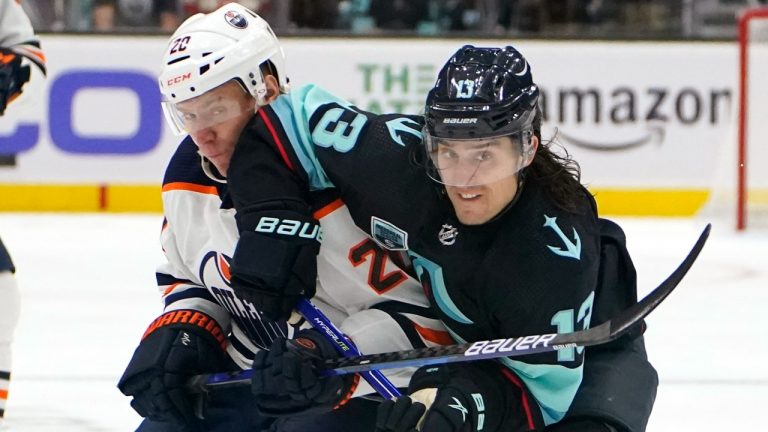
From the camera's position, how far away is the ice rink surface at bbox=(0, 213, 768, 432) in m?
3.00

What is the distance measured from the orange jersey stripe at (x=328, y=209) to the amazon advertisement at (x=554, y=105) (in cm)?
383

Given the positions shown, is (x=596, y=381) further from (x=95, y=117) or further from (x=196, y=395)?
(x=95, y=117)

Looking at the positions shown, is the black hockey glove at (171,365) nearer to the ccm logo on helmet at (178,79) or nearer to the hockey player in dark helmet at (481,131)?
the ccm logo on helmet at (178,79)

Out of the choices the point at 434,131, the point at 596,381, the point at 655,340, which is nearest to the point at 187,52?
the point at 434,131

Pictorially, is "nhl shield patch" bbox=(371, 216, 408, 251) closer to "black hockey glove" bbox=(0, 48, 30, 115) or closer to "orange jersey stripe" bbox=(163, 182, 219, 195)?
"orange jersey stripe" bbox=(163, 182, 219, 195)

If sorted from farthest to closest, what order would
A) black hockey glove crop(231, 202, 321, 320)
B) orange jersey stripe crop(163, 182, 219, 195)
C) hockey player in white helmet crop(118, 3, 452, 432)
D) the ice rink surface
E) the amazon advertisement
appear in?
the amazon advertisement
the ice rink surface
orange jersey stripe crop(163, 182, 219, 195)
hockey player in white helmet crop(118, 3, 452, 432)
black hockey glove crop(231, 202, 321, 320)

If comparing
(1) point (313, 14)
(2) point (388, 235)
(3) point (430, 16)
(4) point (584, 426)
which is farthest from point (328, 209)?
(3) point (430, 16)

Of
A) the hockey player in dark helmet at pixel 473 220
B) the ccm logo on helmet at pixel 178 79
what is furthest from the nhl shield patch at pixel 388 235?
the ccm logo on helmet at pixel 178 79

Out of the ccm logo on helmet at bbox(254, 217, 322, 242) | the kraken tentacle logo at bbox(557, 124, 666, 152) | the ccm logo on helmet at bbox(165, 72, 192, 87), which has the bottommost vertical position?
the kraken tentacle logo at bbox(557, 124, 666, 152)

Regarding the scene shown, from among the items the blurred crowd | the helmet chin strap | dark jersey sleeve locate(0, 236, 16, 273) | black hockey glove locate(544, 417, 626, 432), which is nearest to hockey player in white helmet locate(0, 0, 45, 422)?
dark jersey sleeve locate(0, 236, 16, 273)

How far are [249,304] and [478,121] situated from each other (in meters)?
0.55

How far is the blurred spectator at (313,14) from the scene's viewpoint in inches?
237

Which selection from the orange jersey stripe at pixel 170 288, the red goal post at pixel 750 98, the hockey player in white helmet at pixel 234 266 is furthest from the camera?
the red goal post at pixel 750 98

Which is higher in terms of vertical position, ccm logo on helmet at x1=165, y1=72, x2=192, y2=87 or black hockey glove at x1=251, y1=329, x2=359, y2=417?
ccm logo on helmet at x1=165, y1=72, x2=192, y2=87
